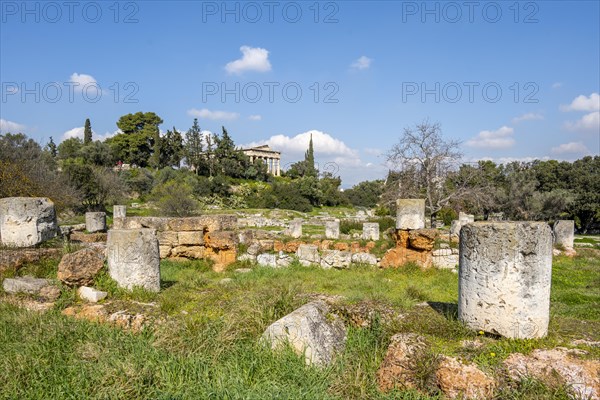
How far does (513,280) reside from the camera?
15.1ft

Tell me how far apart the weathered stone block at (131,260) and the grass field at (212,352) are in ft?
0.89

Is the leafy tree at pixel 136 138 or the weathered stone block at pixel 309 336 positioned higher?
the leafy tree at pixel 136 138

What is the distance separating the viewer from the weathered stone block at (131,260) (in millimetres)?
6820

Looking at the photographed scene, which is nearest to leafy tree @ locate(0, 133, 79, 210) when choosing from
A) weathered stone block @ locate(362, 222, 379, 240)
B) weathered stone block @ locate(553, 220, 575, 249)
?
weathered stone block @ locate(362, 222, 379, 240)

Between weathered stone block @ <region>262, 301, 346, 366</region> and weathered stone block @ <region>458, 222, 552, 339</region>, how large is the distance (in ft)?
5.41

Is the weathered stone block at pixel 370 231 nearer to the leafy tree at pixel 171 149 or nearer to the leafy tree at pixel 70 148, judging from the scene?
the leafy tree at pixel 70 148

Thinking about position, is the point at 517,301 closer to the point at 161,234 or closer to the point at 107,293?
the point at 107,293

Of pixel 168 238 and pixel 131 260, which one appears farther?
pixel 168 238

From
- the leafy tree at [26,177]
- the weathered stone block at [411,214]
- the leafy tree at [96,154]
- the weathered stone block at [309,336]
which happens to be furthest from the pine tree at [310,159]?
the weathered stone block at [309,336]

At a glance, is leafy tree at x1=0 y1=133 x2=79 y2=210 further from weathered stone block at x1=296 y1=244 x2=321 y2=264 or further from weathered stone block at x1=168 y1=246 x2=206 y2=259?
weathered stone block at x1=296 y1=244 x2=321 y2=264

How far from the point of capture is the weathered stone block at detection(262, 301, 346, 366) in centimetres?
440

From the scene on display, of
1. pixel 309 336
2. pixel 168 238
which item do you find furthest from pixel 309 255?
pixel 309 336

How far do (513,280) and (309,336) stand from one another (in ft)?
7.66

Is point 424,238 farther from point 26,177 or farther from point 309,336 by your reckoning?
point 26,177
